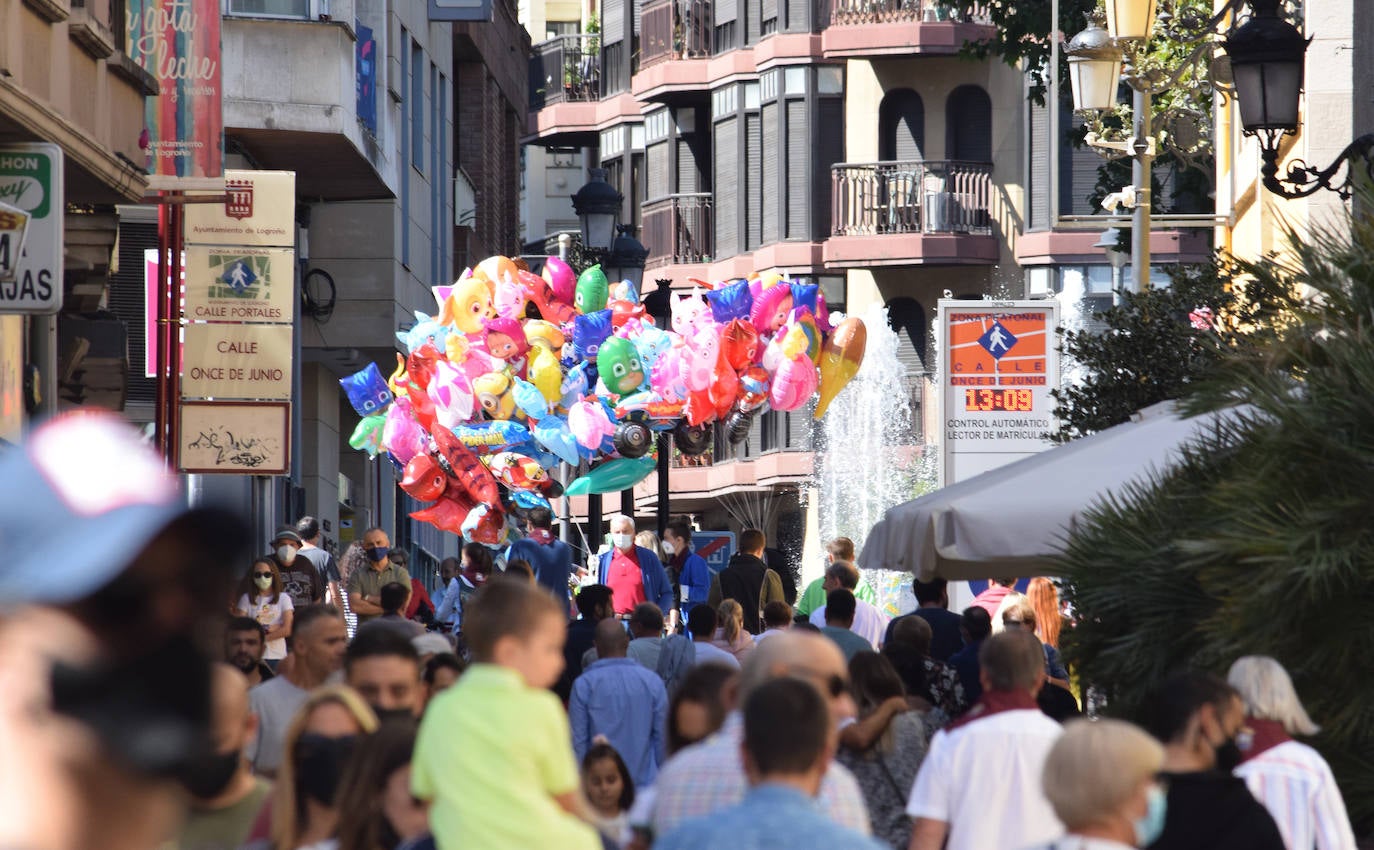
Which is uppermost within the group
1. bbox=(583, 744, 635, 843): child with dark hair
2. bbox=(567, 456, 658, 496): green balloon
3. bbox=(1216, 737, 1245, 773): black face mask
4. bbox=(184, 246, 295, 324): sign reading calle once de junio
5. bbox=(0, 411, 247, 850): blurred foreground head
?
bbox=(184, 246, 295, 324): sign reading calle once de junio

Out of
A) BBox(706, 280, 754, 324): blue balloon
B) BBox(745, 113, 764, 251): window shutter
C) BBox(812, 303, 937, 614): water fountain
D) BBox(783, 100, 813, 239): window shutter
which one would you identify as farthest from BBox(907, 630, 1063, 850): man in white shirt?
BBox(745, 113, 764, 251): window shutter

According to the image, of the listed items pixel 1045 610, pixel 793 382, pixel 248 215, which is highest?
pixel 248 215

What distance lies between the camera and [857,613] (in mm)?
14445


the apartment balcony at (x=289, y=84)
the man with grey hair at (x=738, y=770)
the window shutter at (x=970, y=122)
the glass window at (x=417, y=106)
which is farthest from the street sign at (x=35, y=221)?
the window shutter at (x=970, y=122)

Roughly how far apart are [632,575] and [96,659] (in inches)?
669

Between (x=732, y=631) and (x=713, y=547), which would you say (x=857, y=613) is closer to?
(x=732, y=631)

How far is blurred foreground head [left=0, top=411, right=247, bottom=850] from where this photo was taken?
103cm

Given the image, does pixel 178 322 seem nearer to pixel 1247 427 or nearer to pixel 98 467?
pixel 1247 427

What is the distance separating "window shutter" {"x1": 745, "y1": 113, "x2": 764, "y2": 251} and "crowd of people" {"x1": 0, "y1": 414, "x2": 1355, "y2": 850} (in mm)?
33127

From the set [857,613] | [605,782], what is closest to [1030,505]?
[605,782]

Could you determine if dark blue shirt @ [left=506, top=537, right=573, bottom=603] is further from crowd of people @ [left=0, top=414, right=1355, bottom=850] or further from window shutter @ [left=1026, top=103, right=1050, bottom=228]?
window shutter @ [left=1026, top=103, right=1050, bottom=228]

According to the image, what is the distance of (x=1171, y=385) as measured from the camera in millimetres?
15656

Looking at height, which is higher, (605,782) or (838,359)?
(838,359)

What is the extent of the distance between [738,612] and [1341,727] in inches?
226
